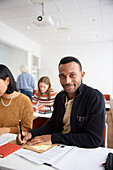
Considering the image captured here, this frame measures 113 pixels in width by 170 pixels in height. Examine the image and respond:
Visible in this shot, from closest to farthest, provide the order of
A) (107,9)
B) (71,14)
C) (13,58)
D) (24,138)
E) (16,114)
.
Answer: (24,138)
(16,114)
(107,9)
(71,14)
(13,58)

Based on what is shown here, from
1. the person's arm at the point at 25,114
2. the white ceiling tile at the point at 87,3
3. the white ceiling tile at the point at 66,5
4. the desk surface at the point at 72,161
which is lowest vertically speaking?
the desk surface at the point at 72,161

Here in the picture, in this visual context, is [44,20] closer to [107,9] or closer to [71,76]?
[107,9]

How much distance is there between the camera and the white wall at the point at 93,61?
7.54 meters

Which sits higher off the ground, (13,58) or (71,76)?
(13,58)

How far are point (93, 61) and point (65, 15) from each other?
3.65 metres

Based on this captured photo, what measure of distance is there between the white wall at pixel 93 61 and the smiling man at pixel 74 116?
6430 millimetres

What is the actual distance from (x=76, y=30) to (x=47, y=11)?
1.95 metres

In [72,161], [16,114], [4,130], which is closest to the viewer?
[72,161]

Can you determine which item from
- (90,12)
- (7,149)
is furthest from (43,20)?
(7,149)

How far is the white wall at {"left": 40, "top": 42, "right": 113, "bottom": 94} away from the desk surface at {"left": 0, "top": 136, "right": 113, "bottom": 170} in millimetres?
6819

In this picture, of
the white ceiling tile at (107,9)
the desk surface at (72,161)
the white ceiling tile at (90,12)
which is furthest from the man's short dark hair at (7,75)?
the white ceiling tile at (107,9)

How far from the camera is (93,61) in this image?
7.73 meters

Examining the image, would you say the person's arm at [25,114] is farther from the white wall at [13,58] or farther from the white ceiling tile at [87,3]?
the white wall at [13,58]

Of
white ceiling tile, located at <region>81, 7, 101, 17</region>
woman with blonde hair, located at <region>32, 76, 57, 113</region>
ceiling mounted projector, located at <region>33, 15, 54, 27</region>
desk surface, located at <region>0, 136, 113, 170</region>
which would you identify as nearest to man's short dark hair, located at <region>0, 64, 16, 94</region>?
desk surface, located at <region>0, 136, 113, 170</region>
